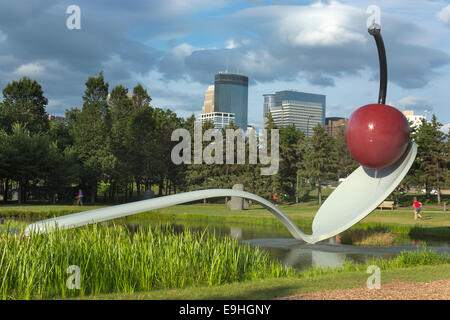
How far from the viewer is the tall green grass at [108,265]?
21.5 feet

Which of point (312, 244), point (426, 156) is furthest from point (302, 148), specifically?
point (312, 244)

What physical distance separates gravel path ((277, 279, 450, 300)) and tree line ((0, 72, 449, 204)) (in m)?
28.2

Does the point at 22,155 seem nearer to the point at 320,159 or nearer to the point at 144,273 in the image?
the point at 320,159

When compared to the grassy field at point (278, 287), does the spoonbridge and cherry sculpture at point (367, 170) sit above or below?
above

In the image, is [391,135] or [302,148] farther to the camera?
[302,148]

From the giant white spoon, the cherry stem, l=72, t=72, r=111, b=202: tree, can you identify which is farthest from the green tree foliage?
the cherry stem

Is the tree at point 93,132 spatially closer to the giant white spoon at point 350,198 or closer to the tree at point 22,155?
the tree at point 22,155

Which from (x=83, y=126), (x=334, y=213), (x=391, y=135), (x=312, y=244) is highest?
(x=83, y=126)

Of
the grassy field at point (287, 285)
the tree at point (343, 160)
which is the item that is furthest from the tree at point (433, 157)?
the grassy field at point (287, 285)

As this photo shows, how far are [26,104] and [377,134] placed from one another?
3226 centimetres

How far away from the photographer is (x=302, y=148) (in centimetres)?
3959

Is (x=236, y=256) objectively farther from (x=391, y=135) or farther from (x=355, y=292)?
(x=391, y=135)
